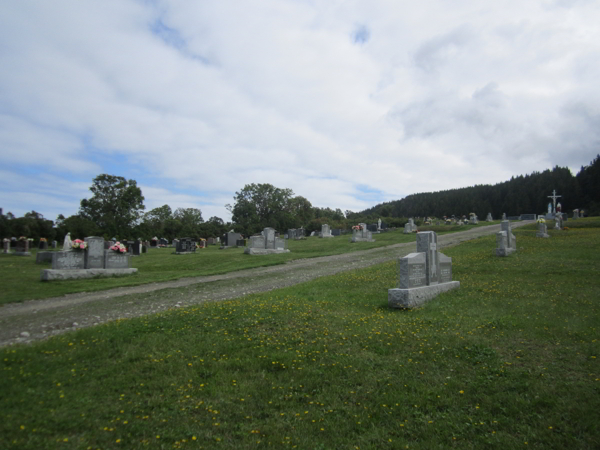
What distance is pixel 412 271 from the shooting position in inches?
408

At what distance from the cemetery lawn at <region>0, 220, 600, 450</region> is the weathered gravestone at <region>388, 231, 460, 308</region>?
1108 millimetres

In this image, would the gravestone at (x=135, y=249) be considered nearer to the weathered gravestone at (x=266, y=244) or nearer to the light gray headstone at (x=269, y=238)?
the weathered gravestone at (x=266, y=244)

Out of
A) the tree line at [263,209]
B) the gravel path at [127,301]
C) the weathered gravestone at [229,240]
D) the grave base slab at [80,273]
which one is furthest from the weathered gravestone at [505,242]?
the tree line at [263,209]

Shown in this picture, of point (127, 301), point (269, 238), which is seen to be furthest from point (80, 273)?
point (269, 238)

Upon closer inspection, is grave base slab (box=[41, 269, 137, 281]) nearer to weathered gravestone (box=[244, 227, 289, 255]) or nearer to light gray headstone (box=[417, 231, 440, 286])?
weathered gravestone (box=[244, 227, 289, 255])

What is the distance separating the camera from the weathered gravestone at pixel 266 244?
2877 cm

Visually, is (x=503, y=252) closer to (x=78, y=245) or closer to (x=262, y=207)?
(x=78, y=245)

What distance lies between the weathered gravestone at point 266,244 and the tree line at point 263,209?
22.3 meters

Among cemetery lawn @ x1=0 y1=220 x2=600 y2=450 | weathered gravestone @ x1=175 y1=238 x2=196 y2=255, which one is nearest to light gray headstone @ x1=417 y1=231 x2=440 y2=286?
cemetery lawn @ x1=0 y1=220 x2=600 y2=450

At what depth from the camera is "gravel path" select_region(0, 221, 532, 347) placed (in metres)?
8.23

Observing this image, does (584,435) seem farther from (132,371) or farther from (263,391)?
(132,371)

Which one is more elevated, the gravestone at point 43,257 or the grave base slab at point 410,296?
the gravestone at point 43,257

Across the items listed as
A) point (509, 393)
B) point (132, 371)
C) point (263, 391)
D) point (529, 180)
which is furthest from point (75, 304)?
point (529, 180)

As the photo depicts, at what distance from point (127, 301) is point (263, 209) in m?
72.4
